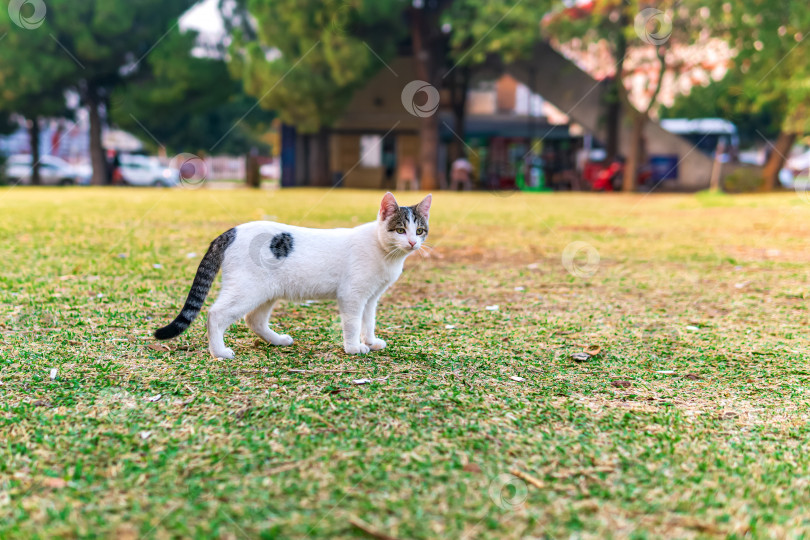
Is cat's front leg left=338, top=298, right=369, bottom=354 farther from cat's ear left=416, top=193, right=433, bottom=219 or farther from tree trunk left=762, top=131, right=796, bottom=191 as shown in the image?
tree trunk left=762, top=131, right=796, bottom=191

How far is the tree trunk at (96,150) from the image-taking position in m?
27.3

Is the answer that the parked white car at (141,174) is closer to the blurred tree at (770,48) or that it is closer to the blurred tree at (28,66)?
the blurred tree at (28,66)

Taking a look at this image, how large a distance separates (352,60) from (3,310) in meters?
18.7

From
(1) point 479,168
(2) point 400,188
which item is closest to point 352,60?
(2) point 400,188

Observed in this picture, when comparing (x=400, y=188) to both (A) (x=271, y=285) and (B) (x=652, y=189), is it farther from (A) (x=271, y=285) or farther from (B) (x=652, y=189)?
(A) (x=271, y=285)

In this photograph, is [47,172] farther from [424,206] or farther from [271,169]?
[424,206]

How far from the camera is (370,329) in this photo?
3502mm

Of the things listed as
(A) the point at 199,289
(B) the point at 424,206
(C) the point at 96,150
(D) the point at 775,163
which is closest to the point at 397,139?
(C) the point at 96,150

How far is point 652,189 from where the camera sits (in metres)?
25.6

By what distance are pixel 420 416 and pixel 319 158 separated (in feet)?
89.6

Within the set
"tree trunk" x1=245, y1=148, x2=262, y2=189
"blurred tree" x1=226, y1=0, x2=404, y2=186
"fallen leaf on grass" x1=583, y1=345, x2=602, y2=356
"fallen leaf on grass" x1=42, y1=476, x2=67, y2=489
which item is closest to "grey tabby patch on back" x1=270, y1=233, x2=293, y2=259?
"fallen leaf on grass" x1=42, y1=476, x2=67, y2=489

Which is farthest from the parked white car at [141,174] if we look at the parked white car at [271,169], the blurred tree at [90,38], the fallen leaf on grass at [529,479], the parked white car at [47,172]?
the fallen leaf on grass at [529,479]

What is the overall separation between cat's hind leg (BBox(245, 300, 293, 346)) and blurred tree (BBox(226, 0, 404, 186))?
1869 cm

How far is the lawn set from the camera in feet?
6.15
